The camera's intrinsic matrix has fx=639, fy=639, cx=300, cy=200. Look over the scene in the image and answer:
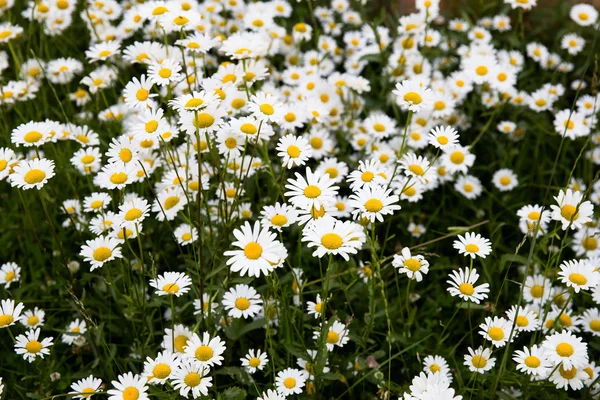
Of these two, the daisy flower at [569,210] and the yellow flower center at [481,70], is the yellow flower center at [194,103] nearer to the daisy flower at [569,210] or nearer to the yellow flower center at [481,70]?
the daisy flower at [569,210]

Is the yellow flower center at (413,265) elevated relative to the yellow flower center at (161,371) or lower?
elevated

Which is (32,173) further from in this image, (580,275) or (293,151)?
(580,275)

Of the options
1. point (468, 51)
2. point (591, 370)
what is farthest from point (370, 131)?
point (591, 370)

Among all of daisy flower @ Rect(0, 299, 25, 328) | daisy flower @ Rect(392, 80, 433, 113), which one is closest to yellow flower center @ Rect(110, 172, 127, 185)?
daisy flower @ Rect(0, 299, 25, 328)

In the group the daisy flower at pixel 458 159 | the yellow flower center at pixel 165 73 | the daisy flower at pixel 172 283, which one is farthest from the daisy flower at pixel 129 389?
the daisy flower at pixel 458 159

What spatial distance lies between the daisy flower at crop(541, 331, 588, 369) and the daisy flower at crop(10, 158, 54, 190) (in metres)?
1.68

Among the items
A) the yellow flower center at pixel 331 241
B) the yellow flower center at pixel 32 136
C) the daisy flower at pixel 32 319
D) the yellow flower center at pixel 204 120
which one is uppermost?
the yellow flower center at pixel 32 136

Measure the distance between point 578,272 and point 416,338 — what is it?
62 centimetres

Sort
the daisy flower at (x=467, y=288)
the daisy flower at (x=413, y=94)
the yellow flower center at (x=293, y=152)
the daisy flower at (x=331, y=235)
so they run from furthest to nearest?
the daisy flower at (x=413, y=94), the yellow flower center at (x=293, y=152), the daisy flower at (x=467, y=288), the daisy flower at (x=331, y=235)

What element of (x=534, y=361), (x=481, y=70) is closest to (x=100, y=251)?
(x=534, y=361)

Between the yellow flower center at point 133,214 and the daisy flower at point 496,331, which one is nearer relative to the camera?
the daisy flower at point 496,331

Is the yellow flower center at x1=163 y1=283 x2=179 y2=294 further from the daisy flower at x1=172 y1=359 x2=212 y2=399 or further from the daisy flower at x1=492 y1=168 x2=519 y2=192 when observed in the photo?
the daisy flower at x1=492 y1=168 x2=519 y2=192

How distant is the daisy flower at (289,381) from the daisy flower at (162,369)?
34 cm

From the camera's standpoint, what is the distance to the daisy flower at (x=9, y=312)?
2.07m
